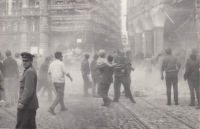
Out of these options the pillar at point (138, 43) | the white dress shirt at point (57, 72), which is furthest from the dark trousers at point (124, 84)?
the pillar at point (138, 43)

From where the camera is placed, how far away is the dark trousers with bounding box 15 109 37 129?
4.22m

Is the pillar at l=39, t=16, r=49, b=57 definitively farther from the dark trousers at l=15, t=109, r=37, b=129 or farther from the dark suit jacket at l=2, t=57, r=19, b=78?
the dark trousers at l=15, t=109, r=37, b=129

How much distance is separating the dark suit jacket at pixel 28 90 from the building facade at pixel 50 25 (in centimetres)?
3513

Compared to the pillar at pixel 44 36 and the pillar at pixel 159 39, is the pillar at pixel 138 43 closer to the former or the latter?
the pillar at pixel 159 39

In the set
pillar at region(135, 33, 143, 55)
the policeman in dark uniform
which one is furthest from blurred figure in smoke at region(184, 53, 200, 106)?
pillar at region(135, 33, 143, 55)

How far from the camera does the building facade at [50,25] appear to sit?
40994 millimetres

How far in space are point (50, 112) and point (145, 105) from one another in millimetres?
3290

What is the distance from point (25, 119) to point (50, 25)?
3984 centimetres

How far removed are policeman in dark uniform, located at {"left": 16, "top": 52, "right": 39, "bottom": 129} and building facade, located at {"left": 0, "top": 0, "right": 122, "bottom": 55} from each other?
115ft

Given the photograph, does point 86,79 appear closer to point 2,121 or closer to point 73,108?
point 73,108

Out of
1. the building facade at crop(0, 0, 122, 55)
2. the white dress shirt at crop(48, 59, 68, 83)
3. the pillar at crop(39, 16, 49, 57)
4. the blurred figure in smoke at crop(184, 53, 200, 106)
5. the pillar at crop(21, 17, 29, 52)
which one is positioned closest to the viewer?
the white dress shirt at crop(48, 59, 68, 83)

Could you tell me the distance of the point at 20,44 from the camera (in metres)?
45.1

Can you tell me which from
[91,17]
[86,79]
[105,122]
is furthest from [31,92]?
[91,17]

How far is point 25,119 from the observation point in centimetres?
425
